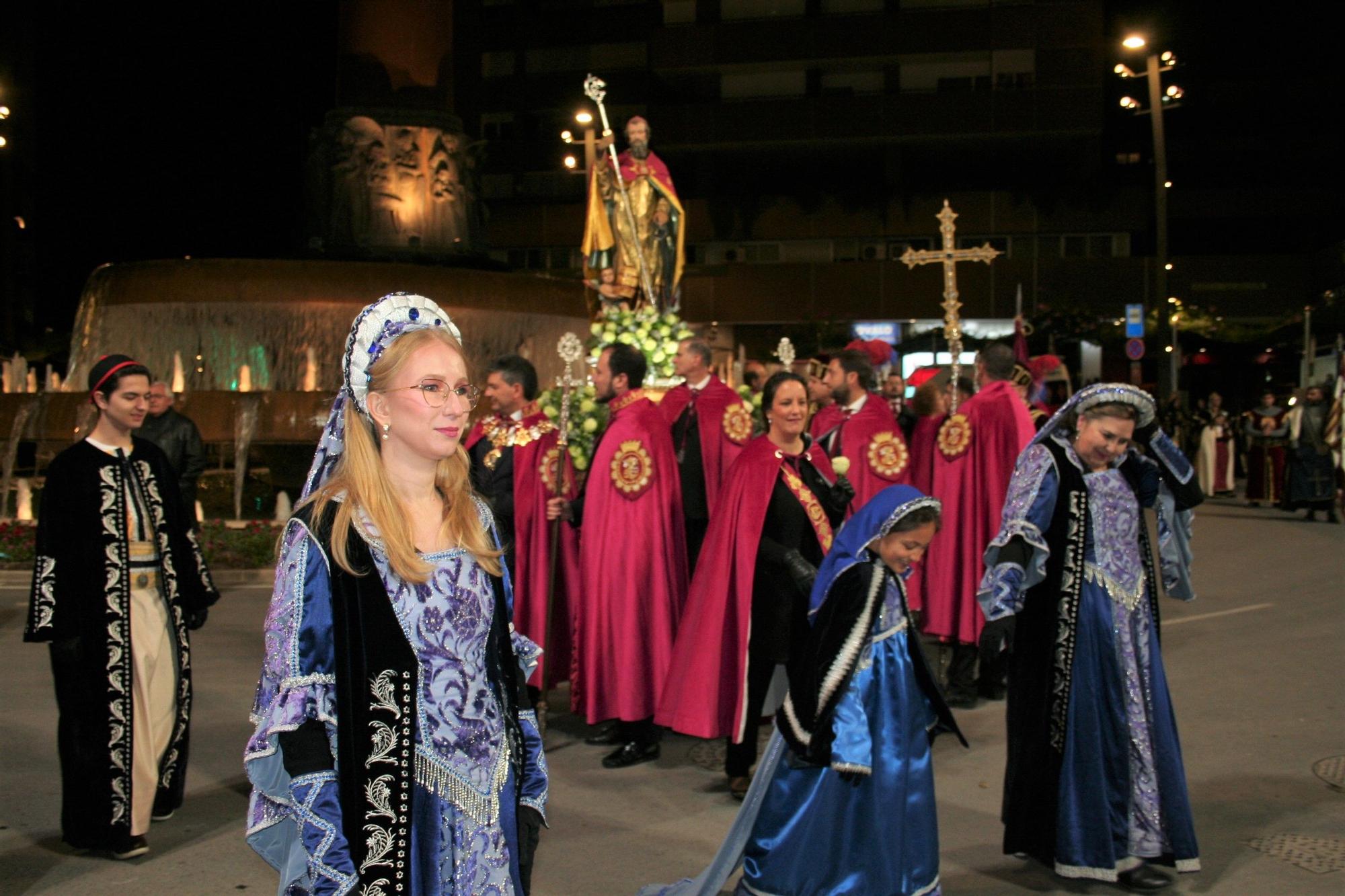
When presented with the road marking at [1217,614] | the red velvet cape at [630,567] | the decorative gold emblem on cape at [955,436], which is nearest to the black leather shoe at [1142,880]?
the red velvet cape at [630,567]

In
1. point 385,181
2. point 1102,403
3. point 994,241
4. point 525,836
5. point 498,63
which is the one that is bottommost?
point 525,836

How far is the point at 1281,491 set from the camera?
23.3 metres

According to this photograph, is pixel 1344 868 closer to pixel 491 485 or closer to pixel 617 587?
pixel 617 587

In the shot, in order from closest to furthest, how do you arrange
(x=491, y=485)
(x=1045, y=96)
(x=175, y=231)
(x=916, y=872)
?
1. (x=916, y=872)
2. (x=491, y=485)
3. (x=175, y=231)
4. (x=1045, y=96)

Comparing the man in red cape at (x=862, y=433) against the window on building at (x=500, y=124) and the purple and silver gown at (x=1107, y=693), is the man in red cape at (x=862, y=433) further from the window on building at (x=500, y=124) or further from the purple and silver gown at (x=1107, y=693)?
the window on building at (x=500, y=124)

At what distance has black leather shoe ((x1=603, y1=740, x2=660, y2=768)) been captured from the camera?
7.37 meters

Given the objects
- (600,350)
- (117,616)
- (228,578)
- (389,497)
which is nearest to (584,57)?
(228,578)

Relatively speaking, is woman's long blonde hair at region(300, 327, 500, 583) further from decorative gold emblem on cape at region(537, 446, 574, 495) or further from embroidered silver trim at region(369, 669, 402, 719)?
decorative gold emblem on cape at region(537, 446, 574, 495)

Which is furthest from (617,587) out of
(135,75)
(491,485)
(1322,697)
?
(135,75)

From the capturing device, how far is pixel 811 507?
662cm

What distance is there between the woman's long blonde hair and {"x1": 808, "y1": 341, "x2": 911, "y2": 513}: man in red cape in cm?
608

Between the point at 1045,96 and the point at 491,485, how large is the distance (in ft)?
129

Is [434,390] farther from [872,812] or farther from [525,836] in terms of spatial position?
[872,812]

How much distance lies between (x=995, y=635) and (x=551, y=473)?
3.53 metres
